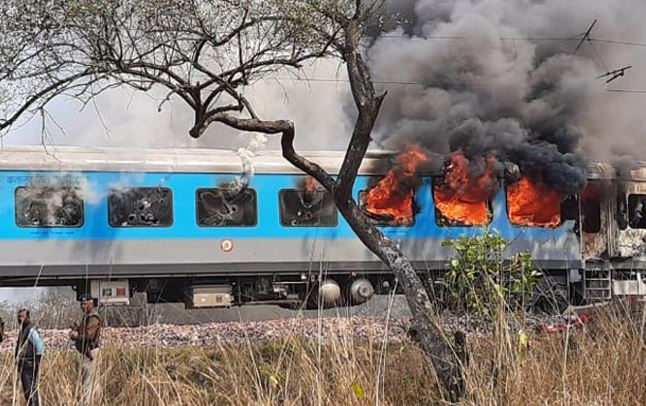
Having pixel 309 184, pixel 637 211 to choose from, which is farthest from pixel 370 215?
pixel 637 211

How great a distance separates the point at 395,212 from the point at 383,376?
8955 mm

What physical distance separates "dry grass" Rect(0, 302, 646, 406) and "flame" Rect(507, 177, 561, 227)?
861 centimetres

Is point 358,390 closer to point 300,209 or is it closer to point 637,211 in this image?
point 300,209

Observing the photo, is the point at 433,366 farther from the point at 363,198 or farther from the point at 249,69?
the point at 363,198

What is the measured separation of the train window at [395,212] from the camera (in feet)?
44.3

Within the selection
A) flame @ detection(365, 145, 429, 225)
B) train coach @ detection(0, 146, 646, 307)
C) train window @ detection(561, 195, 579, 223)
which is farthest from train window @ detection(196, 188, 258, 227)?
train window @ detection(561, 195, 579, 223)

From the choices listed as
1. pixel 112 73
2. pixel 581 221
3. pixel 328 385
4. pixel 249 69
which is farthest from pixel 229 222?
pixel 328 385

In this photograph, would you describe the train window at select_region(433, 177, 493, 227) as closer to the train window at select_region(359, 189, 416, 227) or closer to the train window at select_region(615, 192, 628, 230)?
the train window at select_region(359, 189, 416, 227)

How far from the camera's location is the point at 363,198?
1333cm

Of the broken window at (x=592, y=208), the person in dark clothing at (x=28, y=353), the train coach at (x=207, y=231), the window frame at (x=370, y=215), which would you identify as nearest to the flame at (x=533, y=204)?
the train coach at (x=207, y=231)

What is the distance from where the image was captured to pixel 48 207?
39.9ft

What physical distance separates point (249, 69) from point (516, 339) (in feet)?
20.2

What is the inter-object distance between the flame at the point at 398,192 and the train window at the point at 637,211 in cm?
415

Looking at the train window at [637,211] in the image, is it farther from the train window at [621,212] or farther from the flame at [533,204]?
the flame at [533,204]
